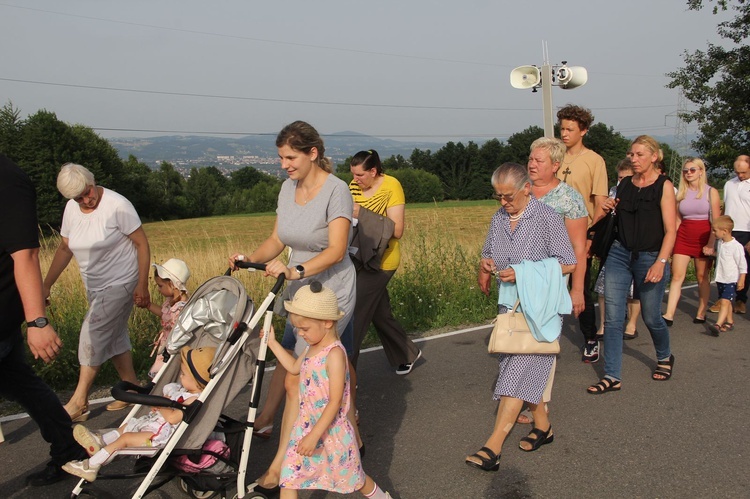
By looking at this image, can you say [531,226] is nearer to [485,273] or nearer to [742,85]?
[485,273]

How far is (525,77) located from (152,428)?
958 cm

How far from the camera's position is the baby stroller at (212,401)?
3428 mm

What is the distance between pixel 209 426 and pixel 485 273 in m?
2.09

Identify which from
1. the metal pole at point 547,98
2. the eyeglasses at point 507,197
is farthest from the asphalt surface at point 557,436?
the metal pole at point 547,98

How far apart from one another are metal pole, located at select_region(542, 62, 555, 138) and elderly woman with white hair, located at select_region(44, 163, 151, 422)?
7.31 meters

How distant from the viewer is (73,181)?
4809mm

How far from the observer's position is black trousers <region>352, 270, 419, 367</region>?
17.7 feet

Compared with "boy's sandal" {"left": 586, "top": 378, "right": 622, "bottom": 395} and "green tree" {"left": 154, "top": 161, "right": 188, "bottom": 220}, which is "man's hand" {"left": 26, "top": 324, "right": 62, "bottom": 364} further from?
"green tree" {"left": 154, "top": 161, "right": 188, "bottom": 220}

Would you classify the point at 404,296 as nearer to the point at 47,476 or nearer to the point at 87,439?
the point at 47,476

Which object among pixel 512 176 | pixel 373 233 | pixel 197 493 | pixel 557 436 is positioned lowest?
pixel 557 436

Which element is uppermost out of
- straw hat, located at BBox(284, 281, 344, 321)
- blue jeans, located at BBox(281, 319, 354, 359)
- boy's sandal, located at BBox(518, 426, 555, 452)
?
straw hat, located at BBox(284, 281, 344, 321)

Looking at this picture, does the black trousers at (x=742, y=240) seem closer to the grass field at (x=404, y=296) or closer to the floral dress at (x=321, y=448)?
the grass field at (x=404, y=296)

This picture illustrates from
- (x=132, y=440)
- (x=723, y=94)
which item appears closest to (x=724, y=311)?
(x=132, y=440)

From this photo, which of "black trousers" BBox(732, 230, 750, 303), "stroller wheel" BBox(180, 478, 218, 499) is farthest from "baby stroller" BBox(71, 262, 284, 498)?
"black trousers" BBox(732, 230, 750, 303)
